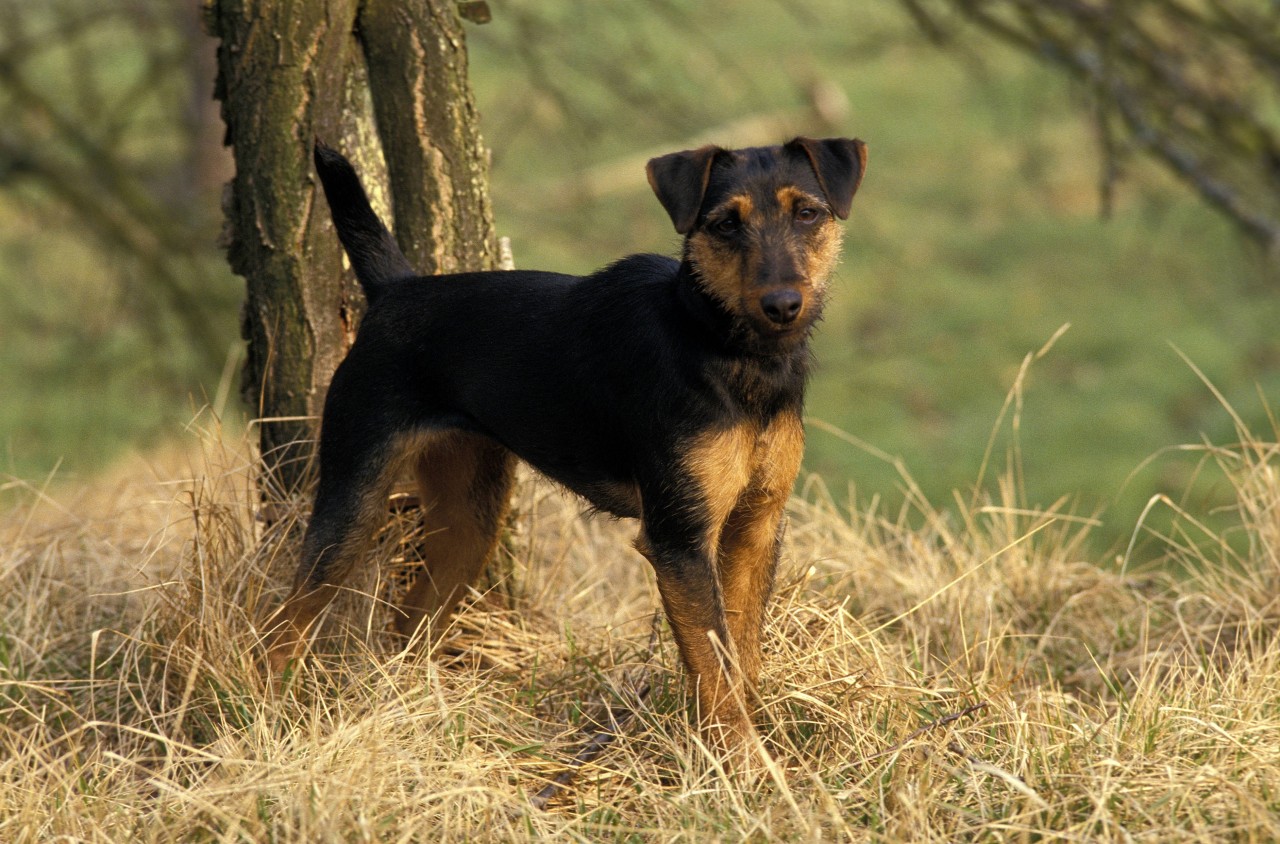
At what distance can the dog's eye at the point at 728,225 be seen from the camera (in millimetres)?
3605

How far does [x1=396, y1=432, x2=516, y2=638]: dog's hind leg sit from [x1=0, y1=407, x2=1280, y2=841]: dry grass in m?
0.18

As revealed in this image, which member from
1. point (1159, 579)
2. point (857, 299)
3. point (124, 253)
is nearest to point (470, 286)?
point (1159, 579)

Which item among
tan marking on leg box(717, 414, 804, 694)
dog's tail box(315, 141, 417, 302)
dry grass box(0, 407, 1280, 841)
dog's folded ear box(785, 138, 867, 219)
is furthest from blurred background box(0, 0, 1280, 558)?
dog's folded ear box(785, 138, 867, 219)

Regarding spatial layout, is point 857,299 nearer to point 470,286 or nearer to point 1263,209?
point 1263,209

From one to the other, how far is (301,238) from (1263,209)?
5010 mm

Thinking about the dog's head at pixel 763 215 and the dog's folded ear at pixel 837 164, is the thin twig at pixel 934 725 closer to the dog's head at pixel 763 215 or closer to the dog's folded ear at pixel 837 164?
the dog's head at pixel 763 215

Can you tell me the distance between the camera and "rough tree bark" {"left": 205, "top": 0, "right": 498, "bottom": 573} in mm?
4613

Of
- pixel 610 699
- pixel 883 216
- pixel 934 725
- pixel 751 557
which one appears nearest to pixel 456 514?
pixel 610 699

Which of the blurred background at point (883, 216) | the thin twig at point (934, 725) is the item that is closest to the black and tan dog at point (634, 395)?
the thin twig at point (934, 725)

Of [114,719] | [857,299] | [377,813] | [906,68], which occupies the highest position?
[377,813]

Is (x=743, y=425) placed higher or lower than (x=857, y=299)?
higher

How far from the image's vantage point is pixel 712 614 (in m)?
3.68

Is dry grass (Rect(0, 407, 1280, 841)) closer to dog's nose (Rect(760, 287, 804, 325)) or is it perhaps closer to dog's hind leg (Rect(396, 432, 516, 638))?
dog's hind leg (Rect(396, 432, 516, 638))

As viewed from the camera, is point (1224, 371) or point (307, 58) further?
point (1224, 371)
